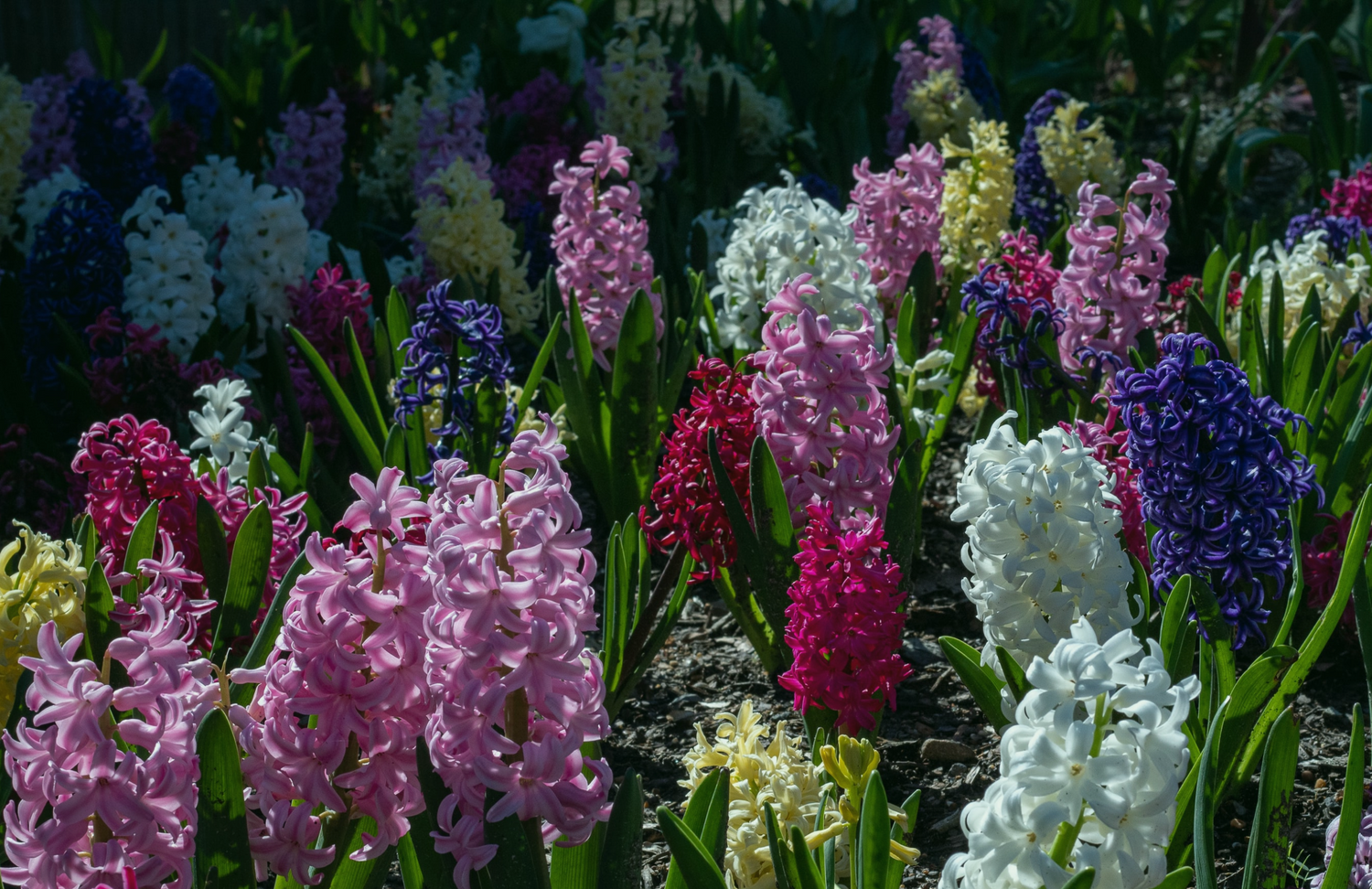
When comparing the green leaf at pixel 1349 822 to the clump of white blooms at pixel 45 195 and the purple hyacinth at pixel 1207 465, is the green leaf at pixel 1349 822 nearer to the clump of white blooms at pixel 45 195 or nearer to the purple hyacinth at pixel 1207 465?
the purple hyacinth at pixel 1207 465

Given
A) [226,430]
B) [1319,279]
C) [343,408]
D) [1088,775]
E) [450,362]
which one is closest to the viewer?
[1088,775]

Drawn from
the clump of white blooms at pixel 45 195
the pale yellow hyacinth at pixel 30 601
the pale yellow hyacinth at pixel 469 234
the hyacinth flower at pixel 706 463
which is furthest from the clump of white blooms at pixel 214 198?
the pale yellow hyacinth at pixel 30 601

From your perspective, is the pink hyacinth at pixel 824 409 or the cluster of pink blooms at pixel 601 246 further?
the cluster of pink blooms at pixel 601 246

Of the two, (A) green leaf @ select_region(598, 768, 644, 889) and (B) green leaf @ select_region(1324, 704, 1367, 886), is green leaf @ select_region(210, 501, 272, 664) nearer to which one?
(A) green leaf @ select_region(598, 768, 644, 889)

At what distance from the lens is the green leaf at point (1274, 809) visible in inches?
64.0

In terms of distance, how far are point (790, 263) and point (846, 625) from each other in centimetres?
129

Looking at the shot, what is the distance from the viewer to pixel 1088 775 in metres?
1.23

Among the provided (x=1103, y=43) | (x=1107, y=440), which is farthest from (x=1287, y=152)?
(x=1107, y=440)

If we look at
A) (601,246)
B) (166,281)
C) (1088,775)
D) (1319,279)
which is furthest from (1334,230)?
(166,281)

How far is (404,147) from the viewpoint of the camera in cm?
572

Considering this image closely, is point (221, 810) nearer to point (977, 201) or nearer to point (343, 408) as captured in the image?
point (343, 408)

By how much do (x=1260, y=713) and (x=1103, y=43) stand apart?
271 inches

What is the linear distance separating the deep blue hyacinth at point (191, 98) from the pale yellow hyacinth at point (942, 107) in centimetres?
359

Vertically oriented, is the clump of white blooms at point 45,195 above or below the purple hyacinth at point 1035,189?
above
